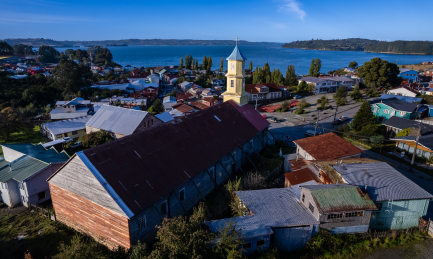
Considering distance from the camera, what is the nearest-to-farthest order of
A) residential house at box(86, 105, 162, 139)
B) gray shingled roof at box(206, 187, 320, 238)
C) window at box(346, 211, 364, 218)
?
gray shingled roof at box(206, 187, 320, 238), window at box(346, 211, 364, 218), residential house at box(86, 105, 162, 139)

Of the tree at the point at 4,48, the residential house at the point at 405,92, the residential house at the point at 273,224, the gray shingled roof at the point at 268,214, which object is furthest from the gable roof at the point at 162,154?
the tree at the point at 4,48

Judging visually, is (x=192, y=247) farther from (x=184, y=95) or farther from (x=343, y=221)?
(x=184, y=95)

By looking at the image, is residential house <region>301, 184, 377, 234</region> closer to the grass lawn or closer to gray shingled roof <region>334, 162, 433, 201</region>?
gray shingled roof <region>334, 162, 433, 201</region>

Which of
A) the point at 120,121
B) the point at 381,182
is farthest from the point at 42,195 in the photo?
the point at 381,182

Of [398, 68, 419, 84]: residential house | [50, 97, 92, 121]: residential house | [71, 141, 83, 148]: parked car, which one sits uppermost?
[398, 68, 419, 84]: residential house

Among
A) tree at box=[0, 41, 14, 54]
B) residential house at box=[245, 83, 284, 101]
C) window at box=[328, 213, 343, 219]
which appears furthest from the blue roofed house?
tree at box=[0, 41, 14, 54]

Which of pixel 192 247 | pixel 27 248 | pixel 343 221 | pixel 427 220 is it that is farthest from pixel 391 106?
pixel 27 248

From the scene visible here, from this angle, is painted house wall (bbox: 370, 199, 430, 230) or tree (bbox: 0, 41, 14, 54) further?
tree (bbox: 0, 41, 14, 54)

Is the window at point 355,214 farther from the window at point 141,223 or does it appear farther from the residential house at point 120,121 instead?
the residential house at point 120,121
